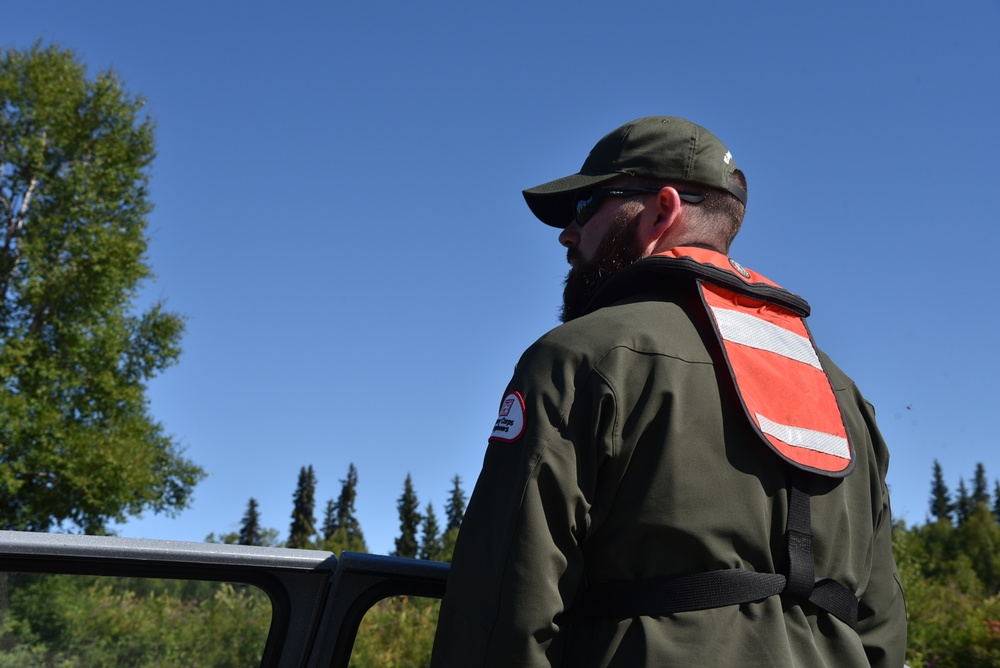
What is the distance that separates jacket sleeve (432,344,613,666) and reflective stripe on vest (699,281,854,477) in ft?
1.12

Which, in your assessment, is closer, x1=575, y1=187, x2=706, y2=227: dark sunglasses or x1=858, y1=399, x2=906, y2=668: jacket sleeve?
x1=858, y1=399, x2=906, y2=668: jacket sleeve

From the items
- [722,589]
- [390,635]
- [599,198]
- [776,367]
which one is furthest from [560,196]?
[390,635]

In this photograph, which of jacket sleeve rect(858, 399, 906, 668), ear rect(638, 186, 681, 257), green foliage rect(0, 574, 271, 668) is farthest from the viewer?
ear rect(638, 186, 681, 257)

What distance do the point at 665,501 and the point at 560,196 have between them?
101 centimetres

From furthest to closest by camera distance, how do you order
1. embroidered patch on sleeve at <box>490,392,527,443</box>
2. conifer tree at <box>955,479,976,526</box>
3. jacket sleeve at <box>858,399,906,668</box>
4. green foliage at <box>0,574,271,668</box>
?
conifer tree at <box>955,479,976,526</box>, jacket sleeve at <box>858,399,906,668</box>, green foliage at <box>0,574,271,668</box>, embroidered patch on sleeve at <box>490,392,527,443</box>

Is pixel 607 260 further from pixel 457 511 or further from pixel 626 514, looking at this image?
pixel 457 511

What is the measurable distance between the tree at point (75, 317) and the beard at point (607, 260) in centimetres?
1944

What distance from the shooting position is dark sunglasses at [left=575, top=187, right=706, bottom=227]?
2262 millimetres

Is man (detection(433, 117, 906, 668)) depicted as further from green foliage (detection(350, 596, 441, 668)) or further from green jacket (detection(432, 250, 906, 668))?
green foliage (detection(350, 596, 441, 668))

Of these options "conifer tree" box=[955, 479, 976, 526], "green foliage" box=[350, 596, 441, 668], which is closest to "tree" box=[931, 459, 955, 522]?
"conifer tree" box=[955, 479, 976, 526]

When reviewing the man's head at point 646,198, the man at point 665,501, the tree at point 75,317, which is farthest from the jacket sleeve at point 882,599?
the tree at point 75,317

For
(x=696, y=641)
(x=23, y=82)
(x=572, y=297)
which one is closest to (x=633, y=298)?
(x=572, y=297)

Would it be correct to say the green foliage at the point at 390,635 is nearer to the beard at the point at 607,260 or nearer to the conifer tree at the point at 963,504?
the beard at the point at 607,260

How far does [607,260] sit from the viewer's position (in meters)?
2.27
